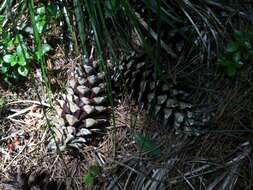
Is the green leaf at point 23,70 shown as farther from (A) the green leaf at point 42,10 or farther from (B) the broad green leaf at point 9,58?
(A) the green leaf at point 42,10

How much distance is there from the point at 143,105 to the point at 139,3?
0.38 m

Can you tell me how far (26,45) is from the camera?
1580 mm

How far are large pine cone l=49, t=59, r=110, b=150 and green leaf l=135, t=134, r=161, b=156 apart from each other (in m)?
0.14

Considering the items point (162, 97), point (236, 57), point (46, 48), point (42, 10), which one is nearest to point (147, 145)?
point (162, 97)

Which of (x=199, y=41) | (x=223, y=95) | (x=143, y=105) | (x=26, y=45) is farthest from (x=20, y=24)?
(x=223, y=95)

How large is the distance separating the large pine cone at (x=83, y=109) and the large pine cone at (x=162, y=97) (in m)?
0.09

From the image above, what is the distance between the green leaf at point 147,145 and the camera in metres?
1.33

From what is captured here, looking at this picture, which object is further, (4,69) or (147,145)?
(4,69)

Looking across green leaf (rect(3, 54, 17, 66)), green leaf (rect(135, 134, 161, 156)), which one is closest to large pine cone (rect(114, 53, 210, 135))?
green leaf (rect(135, 134, 161, 156))

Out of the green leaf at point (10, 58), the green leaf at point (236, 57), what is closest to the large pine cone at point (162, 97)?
the green leaf at point (236, 57)

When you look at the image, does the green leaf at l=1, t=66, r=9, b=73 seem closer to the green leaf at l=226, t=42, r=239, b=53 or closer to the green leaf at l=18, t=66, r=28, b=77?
the green leaf at l=18, t=66, r=28, b=77

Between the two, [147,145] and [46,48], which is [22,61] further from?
[147,145]

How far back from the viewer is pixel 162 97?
4.54 feet

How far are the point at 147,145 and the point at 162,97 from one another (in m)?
0.17
